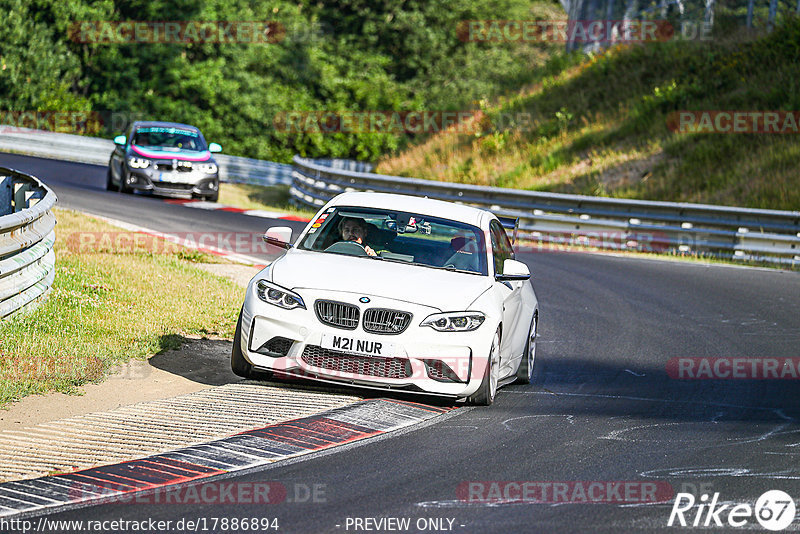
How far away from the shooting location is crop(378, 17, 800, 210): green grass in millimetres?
27562

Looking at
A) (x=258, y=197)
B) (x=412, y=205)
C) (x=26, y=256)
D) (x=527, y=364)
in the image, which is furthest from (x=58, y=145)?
(x=527, y=364)

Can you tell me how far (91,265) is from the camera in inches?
527

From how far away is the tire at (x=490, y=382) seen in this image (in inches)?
332

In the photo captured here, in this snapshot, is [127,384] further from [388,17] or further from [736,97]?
[388,17]

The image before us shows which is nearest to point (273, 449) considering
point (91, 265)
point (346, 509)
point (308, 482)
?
point (308, 482)

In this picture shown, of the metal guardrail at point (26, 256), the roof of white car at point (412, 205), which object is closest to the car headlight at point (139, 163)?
the metal guardrail at point (26, 256)

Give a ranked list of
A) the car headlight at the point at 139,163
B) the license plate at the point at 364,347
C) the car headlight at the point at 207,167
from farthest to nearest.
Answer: the car headlight at the point at 207,167 < the car headlight at the point at 139,163 < the license plate at the point at 364,347

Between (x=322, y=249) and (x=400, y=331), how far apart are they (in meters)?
1.48

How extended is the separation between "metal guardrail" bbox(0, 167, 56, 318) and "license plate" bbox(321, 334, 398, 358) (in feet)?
10.1

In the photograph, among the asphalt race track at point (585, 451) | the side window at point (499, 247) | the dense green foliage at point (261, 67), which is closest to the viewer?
the asphalt race track at point (585, 451)

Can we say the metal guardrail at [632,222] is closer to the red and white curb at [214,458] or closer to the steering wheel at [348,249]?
the steering wheel at [348,249]

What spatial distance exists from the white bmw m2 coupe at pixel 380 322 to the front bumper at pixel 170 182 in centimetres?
1694

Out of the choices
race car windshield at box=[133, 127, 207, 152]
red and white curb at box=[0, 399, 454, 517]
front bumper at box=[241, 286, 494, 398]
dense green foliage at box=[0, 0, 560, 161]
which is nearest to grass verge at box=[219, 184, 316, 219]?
race car windshield at box=[133, 127, 207, 152]

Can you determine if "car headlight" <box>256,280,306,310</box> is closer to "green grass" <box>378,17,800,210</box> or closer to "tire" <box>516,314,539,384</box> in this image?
"tire" <box>516,314,539,384</box>
